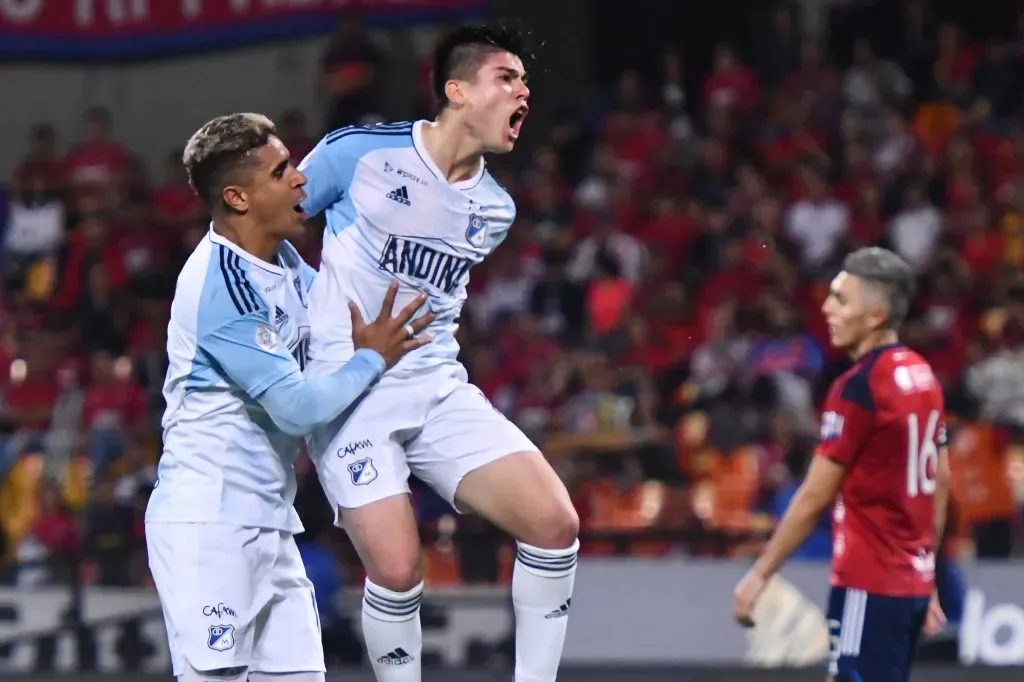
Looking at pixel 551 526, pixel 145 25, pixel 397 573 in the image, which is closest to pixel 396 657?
pixel 397 573

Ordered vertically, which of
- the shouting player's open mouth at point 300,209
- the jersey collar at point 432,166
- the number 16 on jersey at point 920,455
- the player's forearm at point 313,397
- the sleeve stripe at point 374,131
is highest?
A: the sleeve stripe at point 374,131

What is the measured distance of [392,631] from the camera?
14.3 ft

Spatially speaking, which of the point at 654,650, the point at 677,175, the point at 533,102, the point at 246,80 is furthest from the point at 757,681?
the point at 246,80

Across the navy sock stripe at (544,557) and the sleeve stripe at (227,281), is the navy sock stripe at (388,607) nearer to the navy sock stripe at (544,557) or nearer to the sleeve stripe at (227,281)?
the navy sock stripe at (544,557)

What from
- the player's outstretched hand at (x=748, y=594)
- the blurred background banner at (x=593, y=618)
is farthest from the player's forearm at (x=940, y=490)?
the blurred background banner at (x=593, y=618)

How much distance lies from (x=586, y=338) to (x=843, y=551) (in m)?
5.26

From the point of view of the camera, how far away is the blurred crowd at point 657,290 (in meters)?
8.48

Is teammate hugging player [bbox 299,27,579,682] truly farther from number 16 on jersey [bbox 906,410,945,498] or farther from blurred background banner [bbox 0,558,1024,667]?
blurred background banner [bbox 0,558,1024,667]

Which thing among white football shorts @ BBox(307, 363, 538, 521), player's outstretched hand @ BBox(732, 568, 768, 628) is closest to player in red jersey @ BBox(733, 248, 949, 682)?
player's outstretched hand @ BBox(732, 568, 768, 628)

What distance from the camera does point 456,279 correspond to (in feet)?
14.9

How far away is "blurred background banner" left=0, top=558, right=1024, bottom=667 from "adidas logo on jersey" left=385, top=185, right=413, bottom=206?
12.2ft

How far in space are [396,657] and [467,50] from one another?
1672 mm

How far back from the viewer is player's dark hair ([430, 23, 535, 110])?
4473 millimetres

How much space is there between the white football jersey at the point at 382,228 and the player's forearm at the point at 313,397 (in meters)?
0.28
